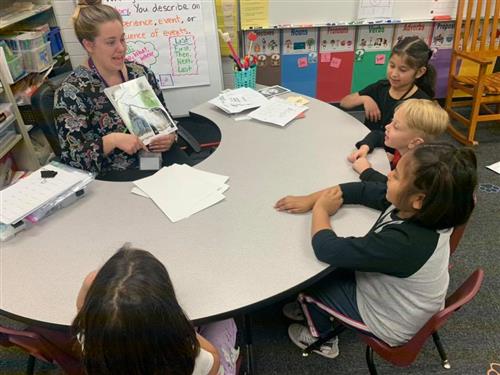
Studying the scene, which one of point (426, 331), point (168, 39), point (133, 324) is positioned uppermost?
point (168, 39)

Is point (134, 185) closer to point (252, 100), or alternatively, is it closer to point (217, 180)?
point (217, 180)

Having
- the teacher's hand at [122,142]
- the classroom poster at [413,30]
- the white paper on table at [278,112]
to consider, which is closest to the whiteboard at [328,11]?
the classroom poster at [413,30]

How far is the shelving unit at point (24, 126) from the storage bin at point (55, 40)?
0.11 m

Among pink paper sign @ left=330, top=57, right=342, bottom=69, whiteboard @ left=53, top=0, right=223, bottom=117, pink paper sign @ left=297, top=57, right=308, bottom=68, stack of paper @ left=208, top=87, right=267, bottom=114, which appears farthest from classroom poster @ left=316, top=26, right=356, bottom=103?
stack of paper @ left=208, top=87, right=267, bottom=114

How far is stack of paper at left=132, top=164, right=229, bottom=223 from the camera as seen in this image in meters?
1.26

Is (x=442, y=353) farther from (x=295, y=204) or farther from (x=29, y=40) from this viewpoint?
(x=29, y=40)

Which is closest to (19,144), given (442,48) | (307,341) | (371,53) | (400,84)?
(307,341)

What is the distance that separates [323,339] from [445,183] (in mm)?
805

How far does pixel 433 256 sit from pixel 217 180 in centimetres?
74

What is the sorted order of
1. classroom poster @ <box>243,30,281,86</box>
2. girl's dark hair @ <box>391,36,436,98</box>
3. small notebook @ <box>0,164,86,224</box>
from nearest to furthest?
small notebook @ <box>0,164,86,224</box>
girl's dark hair @ <box>391,36,436,98</box>
classroom poster @ <box>243,30,281,86</box>

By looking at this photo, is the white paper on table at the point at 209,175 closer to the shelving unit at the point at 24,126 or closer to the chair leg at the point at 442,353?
the chair leg at the point at 442,353

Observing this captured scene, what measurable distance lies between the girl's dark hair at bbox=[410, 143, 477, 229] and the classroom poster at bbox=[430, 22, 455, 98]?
103 inches

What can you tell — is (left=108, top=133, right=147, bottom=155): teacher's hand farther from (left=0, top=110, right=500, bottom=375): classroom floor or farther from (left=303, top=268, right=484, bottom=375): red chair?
(left=303, top=268, right=484, bottom=375): red chair

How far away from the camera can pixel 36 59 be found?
2.53 m
